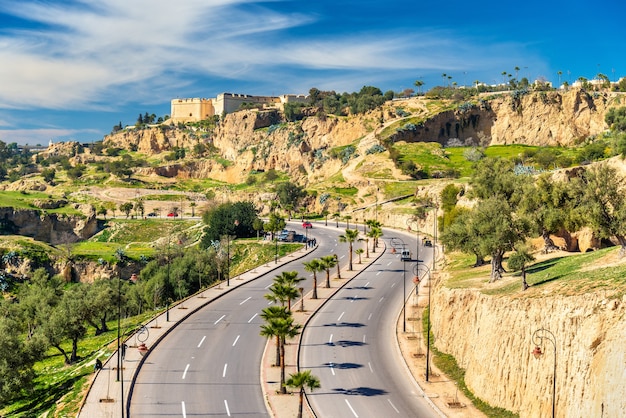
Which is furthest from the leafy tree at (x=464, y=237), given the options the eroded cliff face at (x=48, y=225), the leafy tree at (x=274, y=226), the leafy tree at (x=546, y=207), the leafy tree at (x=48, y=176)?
the leafy tree at (x=48, y=176)

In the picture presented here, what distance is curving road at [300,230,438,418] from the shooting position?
3512 cm

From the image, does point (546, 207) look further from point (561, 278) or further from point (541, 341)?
point (541, 341)

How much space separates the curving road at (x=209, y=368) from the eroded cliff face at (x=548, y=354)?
13336mm

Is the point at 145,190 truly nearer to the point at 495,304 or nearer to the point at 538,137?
the point at 538,137

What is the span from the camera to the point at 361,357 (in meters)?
43.7

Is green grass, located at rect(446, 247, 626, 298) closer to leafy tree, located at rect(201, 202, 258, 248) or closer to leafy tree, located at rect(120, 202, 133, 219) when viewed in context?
leafy tree, located at rect(201, 202, 258, 248)

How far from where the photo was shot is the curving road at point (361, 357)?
3512 centimetres

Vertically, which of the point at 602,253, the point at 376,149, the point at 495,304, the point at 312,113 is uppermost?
the point at 312,113

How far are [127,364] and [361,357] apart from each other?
53.8 feet

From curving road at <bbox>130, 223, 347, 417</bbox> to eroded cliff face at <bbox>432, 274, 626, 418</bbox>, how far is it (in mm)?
13336

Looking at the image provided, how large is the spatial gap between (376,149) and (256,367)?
112009 millimetres

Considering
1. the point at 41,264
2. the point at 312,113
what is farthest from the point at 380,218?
the point at 312,113

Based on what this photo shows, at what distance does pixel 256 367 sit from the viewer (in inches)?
1642

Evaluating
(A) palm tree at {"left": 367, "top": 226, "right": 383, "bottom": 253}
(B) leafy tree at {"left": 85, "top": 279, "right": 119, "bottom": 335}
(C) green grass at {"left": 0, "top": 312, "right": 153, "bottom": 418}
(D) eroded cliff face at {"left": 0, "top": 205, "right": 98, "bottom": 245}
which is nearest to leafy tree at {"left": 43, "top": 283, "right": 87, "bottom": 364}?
(B) leafy tree at {"left": 85, "top": 279, "right": 119, "bottom": 335}
